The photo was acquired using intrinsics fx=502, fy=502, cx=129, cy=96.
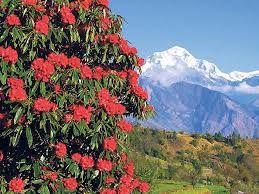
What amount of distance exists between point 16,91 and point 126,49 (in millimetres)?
3014

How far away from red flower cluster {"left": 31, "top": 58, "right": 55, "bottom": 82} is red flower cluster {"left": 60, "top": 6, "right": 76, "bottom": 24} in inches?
49.7

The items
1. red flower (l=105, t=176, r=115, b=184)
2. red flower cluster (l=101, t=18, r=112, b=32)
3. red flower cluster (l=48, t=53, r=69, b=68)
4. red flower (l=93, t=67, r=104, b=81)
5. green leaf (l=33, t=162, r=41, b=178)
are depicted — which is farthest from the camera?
red flower cluster (l=101, t=18, r=112, b=32)

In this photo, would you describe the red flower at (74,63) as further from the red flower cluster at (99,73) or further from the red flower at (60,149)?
the red flower at (60,149)

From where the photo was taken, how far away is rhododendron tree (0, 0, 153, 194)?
9938 millimetres

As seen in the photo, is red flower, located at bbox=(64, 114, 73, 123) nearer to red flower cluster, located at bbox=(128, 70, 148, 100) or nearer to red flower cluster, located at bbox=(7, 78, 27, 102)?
red flower cluster, located at bbox=(7, 78, 27, 102)

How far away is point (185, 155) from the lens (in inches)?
6914

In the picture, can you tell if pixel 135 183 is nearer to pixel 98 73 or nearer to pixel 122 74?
pixel 122 74

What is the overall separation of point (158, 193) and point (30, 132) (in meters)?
60.7

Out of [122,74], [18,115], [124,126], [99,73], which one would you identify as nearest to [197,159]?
[122,74]

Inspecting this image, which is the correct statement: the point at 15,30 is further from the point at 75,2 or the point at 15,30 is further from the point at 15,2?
the point at 75,2

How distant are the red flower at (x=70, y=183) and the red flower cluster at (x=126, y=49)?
3.17 metres

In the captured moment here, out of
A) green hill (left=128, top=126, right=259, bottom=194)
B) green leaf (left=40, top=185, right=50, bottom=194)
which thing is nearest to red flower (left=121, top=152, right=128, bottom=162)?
green leaf (left=40, top=185, right=50, bottom=194)

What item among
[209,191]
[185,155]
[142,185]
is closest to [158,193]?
[209,191]

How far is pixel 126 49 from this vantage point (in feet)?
38.1
